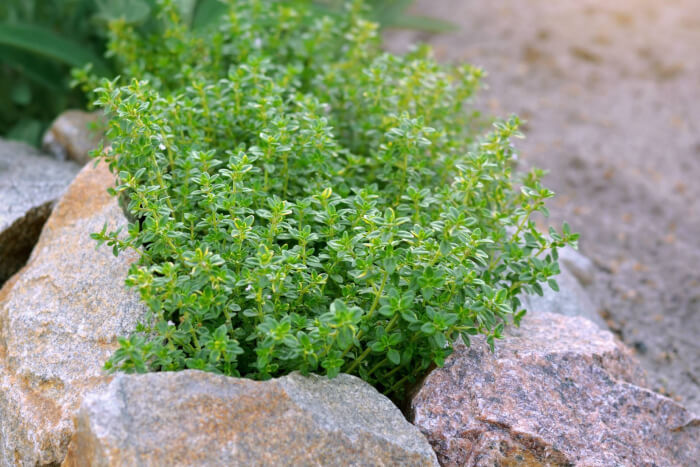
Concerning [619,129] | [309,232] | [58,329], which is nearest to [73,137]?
[58,329]

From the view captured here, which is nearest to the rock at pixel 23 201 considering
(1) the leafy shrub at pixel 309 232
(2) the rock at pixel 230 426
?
(1) the leafy shrub at pixel 309 232

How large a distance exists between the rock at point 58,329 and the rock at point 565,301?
4.31 feet

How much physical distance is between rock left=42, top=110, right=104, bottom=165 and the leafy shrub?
0.42m

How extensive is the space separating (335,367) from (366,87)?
124 cm

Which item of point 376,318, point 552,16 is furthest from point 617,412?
point 552,16

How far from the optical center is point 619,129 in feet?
13.7

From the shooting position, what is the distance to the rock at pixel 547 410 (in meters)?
1.79

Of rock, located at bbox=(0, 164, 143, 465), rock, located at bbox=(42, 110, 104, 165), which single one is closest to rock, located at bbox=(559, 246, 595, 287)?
rock, located at bbox=(0, 164, 143, 465)

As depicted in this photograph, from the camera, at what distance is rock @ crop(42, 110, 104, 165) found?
113 inches

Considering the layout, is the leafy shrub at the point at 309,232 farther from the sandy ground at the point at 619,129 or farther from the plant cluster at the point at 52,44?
the sandy ground at the point at 619,129

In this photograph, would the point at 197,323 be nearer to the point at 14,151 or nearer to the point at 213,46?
the point at 213,46

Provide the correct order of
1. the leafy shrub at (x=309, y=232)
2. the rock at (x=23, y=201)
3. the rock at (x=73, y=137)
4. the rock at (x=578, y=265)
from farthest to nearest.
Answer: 1. the rock at (x=578, y=265)
2. the rock at (x=73, y=137)
3. the rock at (x=23, y=201)
4. the leafy shrub at (x=309, y=232)

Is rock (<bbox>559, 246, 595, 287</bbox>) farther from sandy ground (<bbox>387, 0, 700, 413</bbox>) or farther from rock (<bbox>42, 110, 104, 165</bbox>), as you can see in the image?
rock (<bbox>42, 110, 104, 165</bbox>)

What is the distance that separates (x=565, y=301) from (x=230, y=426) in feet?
4.79
